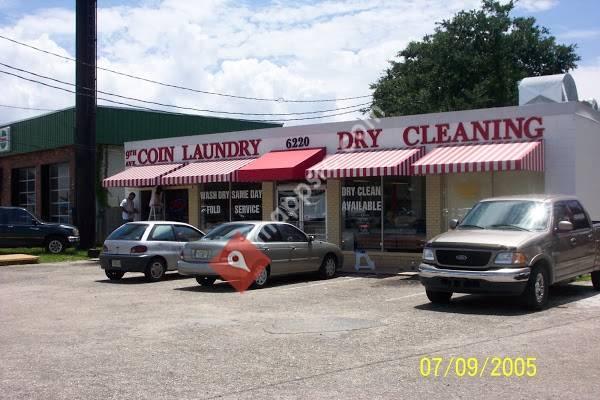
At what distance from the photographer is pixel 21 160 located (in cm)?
3725

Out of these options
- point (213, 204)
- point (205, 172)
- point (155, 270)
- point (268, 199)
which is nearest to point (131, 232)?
point (155, 270)

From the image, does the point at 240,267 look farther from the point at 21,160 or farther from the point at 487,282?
the point at 21,160

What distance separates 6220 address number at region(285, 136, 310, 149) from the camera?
20.6m

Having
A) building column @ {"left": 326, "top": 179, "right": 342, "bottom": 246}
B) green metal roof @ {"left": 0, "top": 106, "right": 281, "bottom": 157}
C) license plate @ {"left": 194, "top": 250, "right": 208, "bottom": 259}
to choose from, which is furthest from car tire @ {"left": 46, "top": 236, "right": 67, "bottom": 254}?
license plate @ {"left": 194, "top": 250, "right": 208, "bottom": 259}

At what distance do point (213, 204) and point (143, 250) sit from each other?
747cm

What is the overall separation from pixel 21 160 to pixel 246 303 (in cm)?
2935

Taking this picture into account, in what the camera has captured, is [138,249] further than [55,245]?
No

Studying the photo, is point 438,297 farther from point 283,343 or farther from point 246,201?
point 246,201

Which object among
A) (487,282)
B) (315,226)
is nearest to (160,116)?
(315,226)

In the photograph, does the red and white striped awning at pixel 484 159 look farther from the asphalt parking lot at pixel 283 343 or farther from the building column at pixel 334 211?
the building column at pixel 334 211

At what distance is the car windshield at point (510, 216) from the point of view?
11.3 m

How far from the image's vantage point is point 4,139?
37781mm

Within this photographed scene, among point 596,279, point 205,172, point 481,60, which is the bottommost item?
point 596,279
